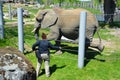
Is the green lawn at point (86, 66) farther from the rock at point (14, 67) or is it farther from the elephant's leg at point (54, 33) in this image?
the rock at point (14, 67)

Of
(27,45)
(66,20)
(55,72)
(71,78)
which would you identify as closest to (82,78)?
(71,78)

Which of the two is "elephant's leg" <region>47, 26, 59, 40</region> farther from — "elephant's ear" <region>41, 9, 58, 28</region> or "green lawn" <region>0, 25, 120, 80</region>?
"green lawn" <region>0, 25, 120, 80</region>

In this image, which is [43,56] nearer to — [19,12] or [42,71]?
[42,71]

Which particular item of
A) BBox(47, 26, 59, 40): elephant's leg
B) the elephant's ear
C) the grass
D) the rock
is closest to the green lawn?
the grass

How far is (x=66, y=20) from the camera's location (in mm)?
10961

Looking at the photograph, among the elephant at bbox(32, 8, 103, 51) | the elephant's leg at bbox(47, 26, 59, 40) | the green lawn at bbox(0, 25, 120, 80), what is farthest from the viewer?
the elephant's leg at bbox(47, 26, 59, 40)

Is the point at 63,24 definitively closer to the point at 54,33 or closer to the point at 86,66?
the point at 54,33

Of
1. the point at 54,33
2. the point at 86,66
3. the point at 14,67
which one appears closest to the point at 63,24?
the point at 54,33

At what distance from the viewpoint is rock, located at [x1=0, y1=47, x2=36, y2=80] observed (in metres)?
4.91

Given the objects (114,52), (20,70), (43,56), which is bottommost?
(114,52)

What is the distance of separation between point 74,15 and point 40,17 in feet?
3.98

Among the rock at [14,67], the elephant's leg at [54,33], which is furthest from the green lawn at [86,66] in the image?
the rock at [14,67]

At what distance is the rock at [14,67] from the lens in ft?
16.1

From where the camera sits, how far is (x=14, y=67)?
496 centimetres
